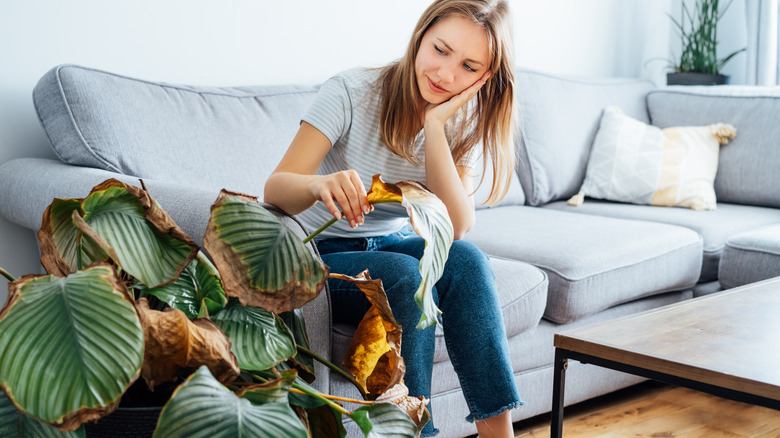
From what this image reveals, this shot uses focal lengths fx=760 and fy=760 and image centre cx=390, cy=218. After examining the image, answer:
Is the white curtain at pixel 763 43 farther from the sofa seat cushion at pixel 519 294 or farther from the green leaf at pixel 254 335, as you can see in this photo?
the green leaf at pixel 254 335

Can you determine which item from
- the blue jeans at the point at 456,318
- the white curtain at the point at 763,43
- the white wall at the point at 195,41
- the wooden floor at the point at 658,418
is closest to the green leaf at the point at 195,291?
the blue jeans at the point at 456,318

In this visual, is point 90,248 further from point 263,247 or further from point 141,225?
point 263,247

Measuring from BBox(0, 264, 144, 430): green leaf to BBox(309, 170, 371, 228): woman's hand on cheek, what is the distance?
0.36m

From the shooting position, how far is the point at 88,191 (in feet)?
4.16

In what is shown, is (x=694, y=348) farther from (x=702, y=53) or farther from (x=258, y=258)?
(x=702, y=53)

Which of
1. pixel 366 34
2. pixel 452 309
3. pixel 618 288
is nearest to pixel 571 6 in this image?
pixel 366 34

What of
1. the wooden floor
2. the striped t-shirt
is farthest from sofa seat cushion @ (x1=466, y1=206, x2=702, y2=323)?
the striped t-shirt

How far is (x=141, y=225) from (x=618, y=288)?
133cm

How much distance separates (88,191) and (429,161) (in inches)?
23.1

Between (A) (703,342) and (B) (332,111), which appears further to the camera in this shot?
(B) (332,111)

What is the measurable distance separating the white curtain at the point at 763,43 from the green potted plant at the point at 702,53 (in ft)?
0.32

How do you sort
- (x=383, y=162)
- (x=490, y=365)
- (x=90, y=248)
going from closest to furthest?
(x=90, y=248) < (x=490, y=365) < (x=383, y=162)

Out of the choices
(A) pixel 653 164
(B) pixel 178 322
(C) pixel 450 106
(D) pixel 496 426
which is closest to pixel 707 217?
(A) pixel 653 164

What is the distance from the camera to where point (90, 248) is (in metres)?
0.78
